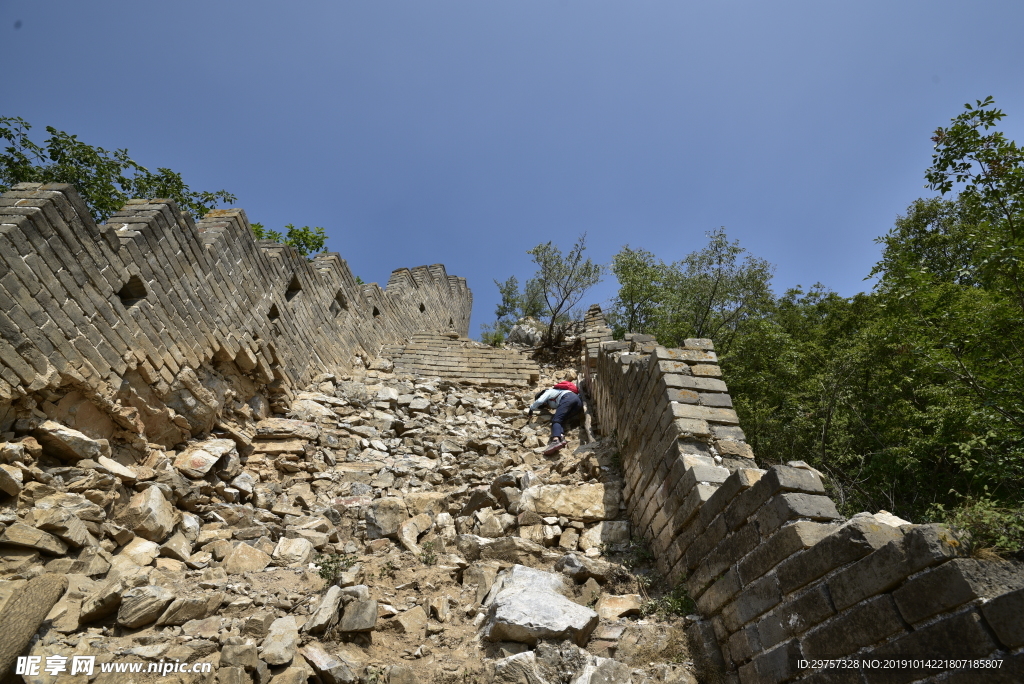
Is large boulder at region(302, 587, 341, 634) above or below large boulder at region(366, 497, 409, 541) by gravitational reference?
below

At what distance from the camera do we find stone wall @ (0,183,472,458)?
4.42 m

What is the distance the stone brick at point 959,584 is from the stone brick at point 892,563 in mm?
53

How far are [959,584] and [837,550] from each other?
21.3 inches

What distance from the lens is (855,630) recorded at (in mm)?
2260

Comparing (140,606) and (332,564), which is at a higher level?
(332,564)

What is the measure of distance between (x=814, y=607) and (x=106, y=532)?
513cm

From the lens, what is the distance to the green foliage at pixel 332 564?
4.11m

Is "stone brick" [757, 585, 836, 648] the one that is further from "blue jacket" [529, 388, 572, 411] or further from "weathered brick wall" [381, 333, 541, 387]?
"weathered brick wall" [381, 333, 541, 387]

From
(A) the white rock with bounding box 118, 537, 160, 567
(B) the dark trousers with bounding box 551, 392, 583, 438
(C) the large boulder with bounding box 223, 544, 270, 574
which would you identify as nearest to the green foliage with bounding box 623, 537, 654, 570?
(C) the large boulder with bounding box 223, 544, 270, 574

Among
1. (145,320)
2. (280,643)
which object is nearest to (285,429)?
(145,320)

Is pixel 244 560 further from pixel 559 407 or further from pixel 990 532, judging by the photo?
pixel 990 532

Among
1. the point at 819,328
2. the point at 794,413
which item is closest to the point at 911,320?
the point at 794,413

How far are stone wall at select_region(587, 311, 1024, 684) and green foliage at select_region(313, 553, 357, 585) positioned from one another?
249cm

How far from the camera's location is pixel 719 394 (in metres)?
4.41
